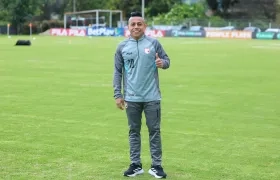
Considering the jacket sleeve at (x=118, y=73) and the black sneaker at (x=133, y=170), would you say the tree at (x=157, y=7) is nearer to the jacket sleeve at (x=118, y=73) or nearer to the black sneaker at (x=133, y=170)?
the jacket sleeve at (x=118, y=73)

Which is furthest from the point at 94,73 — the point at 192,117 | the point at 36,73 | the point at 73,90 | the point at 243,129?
the point at 243,129

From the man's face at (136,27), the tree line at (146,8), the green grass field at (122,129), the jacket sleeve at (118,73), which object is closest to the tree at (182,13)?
the tree line at (146,8)

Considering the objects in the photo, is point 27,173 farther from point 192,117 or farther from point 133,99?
point 192,117

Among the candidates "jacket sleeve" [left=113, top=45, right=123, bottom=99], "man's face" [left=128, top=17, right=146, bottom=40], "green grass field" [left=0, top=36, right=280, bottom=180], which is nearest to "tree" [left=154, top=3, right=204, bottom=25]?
"green grass field" [left=0, top=36, right=280, bottom=180]

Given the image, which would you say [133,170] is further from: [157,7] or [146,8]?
[146,8]

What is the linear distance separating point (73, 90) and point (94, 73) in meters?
4.82

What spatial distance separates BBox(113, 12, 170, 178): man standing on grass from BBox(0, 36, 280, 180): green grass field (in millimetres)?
421

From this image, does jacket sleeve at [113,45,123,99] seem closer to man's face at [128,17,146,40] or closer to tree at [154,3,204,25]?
man's face at [128,17,146,40]

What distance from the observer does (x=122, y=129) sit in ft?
31.9

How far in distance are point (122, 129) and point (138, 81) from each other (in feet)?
10.9

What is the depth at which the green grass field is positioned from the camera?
714cm

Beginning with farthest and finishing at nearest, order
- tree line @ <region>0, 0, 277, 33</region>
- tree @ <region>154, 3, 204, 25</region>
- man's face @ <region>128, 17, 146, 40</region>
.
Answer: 1. tree @ <region>154, 3, 204, 25</region>
2. tree line @ <region>0, 0, 277, 33</region>
3. man's face @ <region>128, 17, 146, 40</region>

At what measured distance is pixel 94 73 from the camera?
19719 millimetres

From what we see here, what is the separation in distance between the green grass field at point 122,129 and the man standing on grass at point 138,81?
421 millimetres
